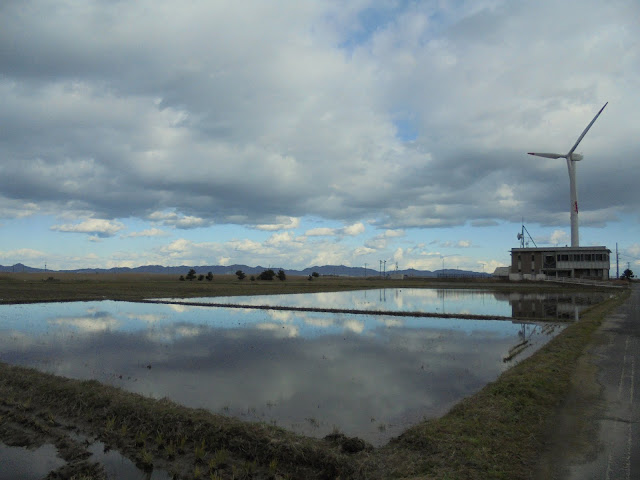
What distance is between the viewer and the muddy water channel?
11.4 m

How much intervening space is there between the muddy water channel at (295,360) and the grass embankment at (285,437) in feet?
3.70

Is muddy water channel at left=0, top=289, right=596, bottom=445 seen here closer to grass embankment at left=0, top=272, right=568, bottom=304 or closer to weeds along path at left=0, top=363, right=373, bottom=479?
weeds along path at left=0, top=363, right=373, bottom=479

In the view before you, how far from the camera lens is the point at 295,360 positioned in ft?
57.2

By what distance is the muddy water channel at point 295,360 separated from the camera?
11.4 meters

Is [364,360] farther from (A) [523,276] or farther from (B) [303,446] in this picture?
(A) [523,276]

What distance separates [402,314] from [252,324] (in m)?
13.7

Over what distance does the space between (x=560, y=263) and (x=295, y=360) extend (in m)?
111

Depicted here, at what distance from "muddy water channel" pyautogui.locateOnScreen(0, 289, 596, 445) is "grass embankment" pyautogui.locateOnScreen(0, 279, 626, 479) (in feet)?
3.70

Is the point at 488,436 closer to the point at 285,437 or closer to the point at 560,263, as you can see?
the point at 285,437

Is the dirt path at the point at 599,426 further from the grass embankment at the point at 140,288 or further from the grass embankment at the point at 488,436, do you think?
the grass embankment at the point at 140,288

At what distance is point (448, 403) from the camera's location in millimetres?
11789

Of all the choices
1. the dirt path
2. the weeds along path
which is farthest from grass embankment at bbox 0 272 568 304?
the dirt path

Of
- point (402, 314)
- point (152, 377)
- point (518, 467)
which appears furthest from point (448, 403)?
point (402, 314)

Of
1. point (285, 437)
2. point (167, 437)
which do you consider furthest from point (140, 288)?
point (285, 437)
